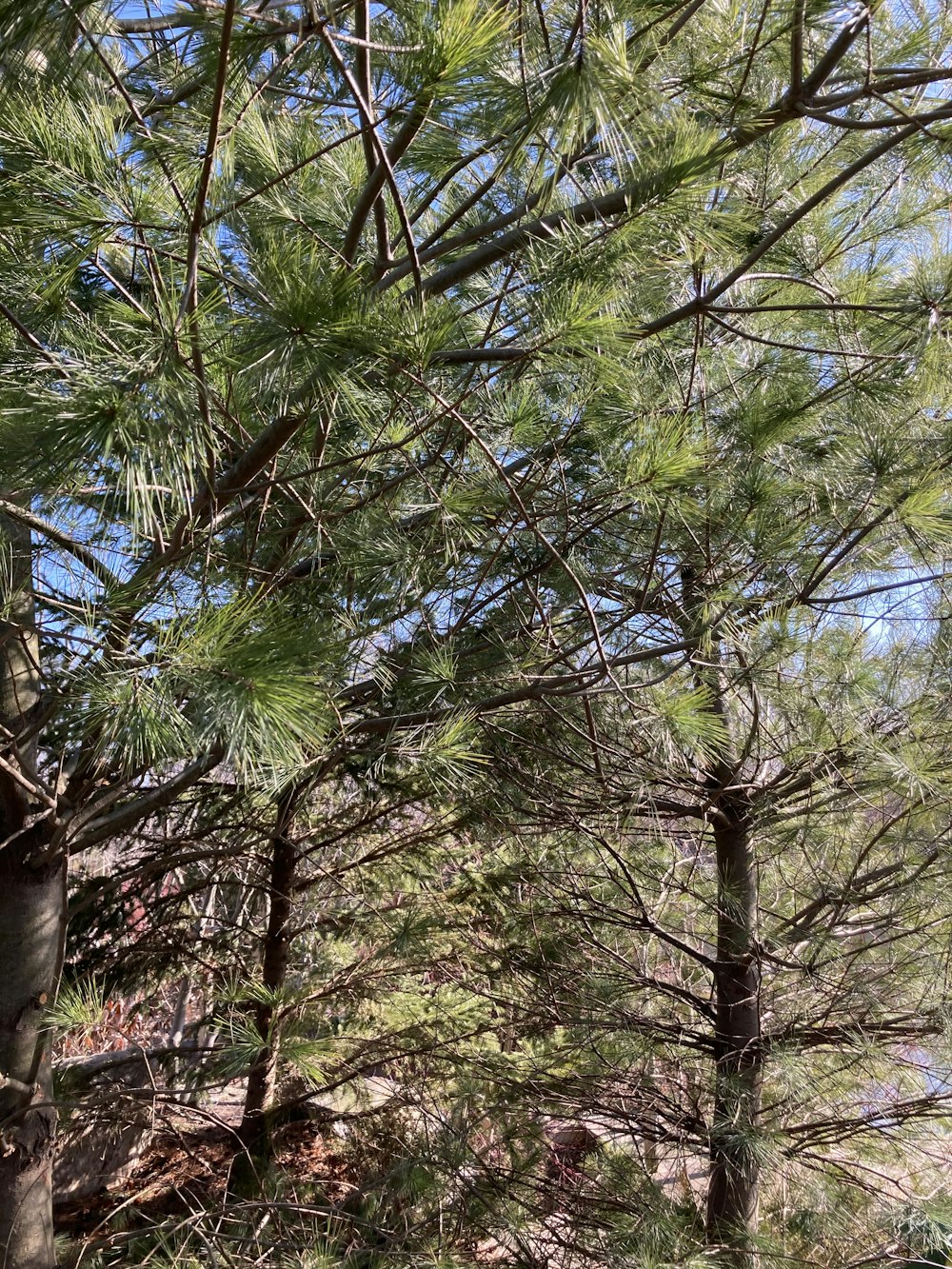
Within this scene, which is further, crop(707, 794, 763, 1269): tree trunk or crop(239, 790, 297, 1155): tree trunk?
crop(239, 790, 297, 1155): tree trunk

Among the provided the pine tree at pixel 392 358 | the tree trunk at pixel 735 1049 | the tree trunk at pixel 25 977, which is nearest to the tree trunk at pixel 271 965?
the pine tree at pixel 392 358

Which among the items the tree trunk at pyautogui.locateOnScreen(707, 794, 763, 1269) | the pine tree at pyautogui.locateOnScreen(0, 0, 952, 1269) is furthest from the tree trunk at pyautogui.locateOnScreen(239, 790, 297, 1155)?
the tree trunk at pyautogui.locateOnScreen(707, 794, 763, 1269)

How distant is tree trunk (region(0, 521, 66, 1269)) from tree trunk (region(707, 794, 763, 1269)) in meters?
1.61

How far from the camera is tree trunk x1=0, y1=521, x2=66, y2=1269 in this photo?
212 cm

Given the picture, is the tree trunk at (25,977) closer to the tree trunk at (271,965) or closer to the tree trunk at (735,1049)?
the tree trunk at (271,965)

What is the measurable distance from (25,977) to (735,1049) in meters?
1.85

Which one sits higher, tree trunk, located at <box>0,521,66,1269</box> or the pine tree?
the pine tree

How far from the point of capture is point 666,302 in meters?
2.07

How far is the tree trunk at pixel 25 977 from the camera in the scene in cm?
212

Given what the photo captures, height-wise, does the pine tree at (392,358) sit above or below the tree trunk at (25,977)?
above

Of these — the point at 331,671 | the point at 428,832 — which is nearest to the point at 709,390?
the point at 331,671

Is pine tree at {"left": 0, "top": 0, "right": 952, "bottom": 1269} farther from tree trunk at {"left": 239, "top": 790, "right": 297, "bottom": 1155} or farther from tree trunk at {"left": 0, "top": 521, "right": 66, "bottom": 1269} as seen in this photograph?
tree trunk at {"left": 239, "top": 790, "right": 297, "bottom": 1155}

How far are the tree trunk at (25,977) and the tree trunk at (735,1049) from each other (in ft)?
5.29

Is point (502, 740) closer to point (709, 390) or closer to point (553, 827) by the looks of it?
point (553, 827)
